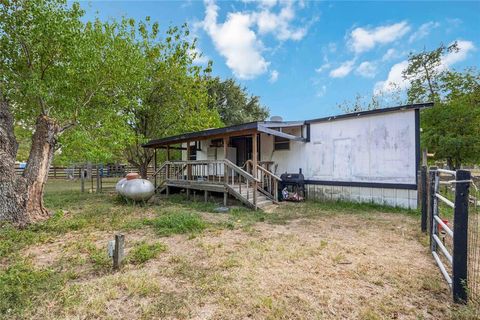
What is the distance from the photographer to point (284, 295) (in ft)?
8.97

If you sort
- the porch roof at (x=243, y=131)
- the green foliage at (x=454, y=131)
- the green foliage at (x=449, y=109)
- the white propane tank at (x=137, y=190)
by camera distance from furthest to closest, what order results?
the green foliage at (x=449, y=109), the green foliage at (x=454, y=131), the white propane tank at (x=137, y=190), the porch roof at (x=243, y=131)

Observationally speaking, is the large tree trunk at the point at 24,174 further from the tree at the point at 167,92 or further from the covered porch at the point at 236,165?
the tree at the point at 167,92

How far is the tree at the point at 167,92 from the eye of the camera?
12219mm

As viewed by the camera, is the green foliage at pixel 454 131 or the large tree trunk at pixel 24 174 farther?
the green foliage at pixel 454 131

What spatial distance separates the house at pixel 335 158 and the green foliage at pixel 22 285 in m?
5.45

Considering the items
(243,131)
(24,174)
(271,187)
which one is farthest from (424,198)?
(24,174)

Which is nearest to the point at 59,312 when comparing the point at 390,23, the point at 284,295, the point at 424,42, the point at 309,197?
the point at 284,295

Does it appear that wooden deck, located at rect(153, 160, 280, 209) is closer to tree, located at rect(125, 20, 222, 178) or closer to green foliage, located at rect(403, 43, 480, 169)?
tree, located at rect(125, 20, 222, 178)

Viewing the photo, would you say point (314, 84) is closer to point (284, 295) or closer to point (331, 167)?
point (331, 167)

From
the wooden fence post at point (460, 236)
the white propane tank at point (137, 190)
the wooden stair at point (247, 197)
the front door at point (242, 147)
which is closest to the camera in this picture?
the wooden fence post at point (460, 236)

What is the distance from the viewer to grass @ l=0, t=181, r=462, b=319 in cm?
250

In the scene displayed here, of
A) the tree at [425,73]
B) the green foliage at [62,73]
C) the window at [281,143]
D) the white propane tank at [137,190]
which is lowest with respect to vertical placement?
the white propane tank at [137,190]

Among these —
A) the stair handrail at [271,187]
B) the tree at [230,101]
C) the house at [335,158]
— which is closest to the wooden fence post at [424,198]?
the house at [335,158]

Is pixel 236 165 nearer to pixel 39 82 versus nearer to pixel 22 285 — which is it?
pixel 39 82
